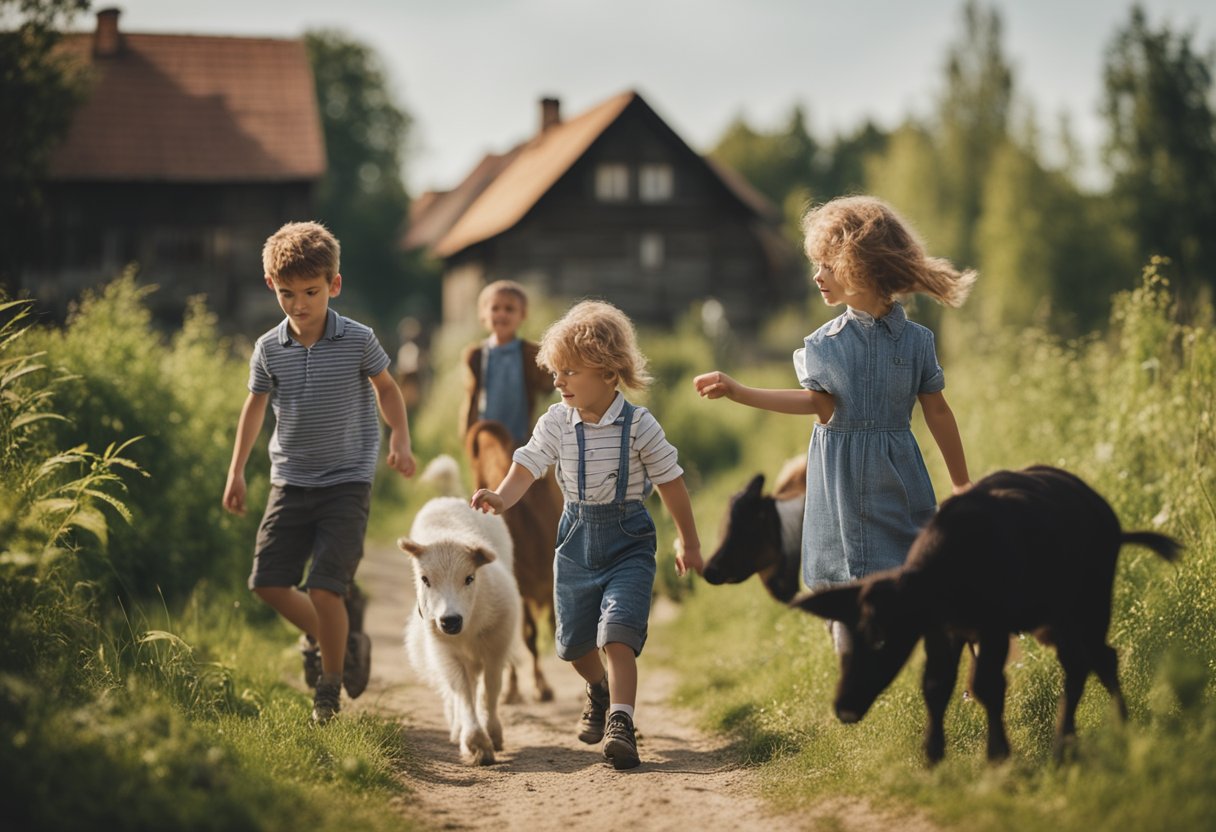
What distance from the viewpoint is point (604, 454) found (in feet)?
17.8

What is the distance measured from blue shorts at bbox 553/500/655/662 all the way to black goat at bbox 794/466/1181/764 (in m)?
1.35

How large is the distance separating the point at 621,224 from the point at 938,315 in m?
8.86

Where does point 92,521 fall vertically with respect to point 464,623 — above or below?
above

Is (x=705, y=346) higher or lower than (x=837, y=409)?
higher

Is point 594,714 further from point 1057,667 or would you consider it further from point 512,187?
point 512,187

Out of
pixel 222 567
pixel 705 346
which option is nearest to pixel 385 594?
pixel 222 567

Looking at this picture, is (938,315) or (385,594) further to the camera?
(938,315)

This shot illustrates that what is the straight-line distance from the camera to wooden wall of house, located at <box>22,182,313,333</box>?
27969mm

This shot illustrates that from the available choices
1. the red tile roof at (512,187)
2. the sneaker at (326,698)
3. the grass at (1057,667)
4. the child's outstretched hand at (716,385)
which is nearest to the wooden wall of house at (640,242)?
the red tile roof at (512,187)

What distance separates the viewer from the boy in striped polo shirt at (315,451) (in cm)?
587

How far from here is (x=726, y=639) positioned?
346 inches

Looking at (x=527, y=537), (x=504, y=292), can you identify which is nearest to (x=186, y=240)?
(x=504, y=292)

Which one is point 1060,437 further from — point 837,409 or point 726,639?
point 837,409

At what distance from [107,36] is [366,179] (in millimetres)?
32739
